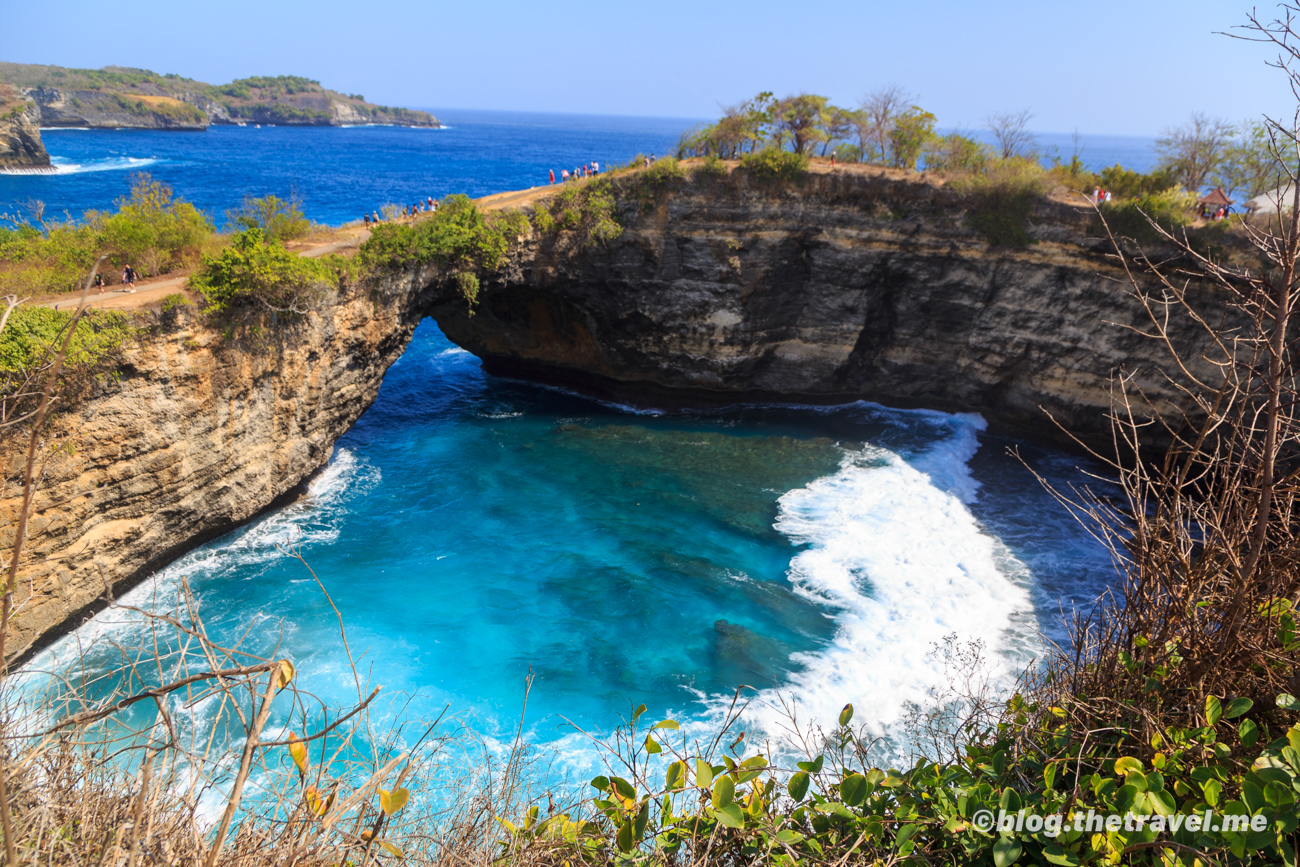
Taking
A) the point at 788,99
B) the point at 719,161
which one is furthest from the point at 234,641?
the point at 788,99

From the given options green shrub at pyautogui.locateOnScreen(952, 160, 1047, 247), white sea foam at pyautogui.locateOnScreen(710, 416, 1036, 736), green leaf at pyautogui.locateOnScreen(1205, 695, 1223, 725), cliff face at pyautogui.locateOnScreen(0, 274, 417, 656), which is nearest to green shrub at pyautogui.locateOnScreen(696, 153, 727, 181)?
green shrub at pyautogui.locateOnScreen(952, 160, 1047, 247)

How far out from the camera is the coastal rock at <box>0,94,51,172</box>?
62.4 metres

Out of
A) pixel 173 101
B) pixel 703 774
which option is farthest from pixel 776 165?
pixel 173 101

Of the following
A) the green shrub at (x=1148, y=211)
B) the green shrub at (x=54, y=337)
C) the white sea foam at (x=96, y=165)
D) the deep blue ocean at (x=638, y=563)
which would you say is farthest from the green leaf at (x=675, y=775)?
the white sea foam at (x=96, y=165)

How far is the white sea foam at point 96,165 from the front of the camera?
212ft

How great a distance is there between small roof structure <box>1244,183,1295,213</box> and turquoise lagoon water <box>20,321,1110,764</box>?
936 centimetres

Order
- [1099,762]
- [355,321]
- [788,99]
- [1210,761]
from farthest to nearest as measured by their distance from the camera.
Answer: [788,99] → [355,321] → [1099,762] → [1210,761]

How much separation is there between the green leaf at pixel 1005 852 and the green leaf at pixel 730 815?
1.51m

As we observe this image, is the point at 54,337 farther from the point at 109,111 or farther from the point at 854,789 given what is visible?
the point at 109,111

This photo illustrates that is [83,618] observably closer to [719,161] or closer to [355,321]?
[355,321]

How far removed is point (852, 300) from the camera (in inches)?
987

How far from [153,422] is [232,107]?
18012 centimetres

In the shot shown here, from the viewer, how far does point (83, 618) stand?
14.8 metres

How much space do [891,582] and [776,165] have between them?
15.1 m
